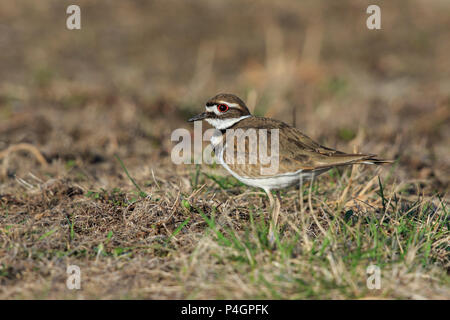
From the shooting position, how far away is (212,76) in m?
11.6

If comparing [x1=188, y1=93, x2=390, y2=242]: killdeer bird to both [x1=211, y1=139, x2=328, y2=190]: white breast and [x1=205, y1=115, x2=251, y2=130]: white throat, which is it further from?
→ [x1=205, y1=115, x2=251, y2=130]: white throat

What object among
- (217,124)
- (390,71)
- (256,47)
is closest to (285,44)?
(256,47)

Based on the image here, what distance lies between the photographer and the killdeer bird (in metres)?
4.47

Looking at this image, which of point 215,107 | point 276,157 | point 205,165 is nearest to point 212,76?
point 205,165

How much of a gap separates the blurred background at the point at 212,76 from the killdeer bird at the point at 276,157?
2.05m

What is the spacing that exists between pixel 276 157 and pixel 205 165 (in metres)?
1.84

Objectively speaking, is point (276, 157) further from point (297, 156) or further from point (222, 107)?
point (222, 107)

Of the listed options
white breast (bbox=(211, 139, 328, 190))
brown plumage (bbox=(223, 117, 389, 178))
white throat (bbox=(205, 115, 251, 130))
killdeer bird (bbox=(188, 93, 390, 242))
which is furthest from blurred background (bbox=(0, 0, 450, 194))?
white breast (bbox=(211, 139, 328, 190))

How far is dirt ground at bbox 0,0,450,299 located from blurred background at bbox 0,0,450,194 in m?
0.05

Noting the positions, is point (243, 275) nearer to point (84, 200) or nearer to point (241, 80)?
point (84, 200)

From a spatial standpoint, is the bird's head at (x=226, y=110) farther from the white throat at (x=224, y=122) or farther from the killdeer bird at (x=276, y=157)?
the killdeer bird at (x=276, y=157)

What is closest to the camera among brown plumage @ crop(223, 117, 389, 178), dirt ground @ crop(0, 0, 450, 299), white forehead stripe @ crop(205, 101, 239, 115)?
dirt ground @ crop(0, 0, 450, 299)

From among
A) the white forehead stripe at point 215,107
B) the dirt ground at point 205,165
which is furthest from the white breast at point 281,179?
the white forehead stripe at point 215,107

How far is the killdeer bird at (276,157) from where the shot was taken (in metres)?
4.47
